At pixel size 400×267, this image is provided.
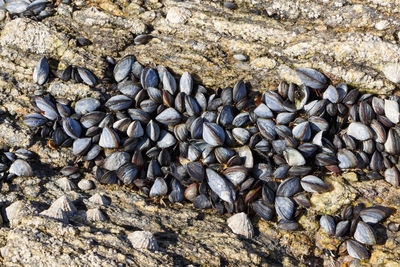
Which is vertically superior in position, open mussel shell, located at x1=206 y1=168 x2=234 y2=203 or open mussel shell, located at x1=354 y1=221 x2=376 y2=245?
open mussel shell, located at x1=206 y1=168 x2=234 y2=203

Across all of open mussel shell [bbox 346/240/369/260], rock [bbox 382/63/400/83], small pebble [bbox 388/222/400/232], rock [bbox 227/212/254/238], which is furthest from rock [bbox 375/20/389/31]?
rock [bbox 227/212/254/238]

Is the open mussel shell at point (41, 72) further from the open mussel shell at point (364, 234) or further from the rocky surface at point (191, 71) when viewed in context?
the open mussel shell at point (364, 234)

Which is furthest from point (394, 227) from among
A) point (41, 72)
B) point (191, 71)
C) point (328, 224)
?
point (41, 72)

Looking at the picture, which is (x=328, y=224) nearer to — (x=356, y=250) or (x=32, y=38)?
(x=356, y=250)

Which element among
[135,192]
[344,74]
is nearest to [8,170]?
[135,192]

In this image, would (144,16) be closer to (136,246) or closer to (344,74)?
(344,74)

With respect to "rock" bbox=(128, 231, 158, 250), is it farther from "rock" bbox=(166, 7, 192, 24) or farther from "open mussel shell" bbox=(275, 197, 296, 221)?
"rock" bbox=(166, 7, 192, 24)
